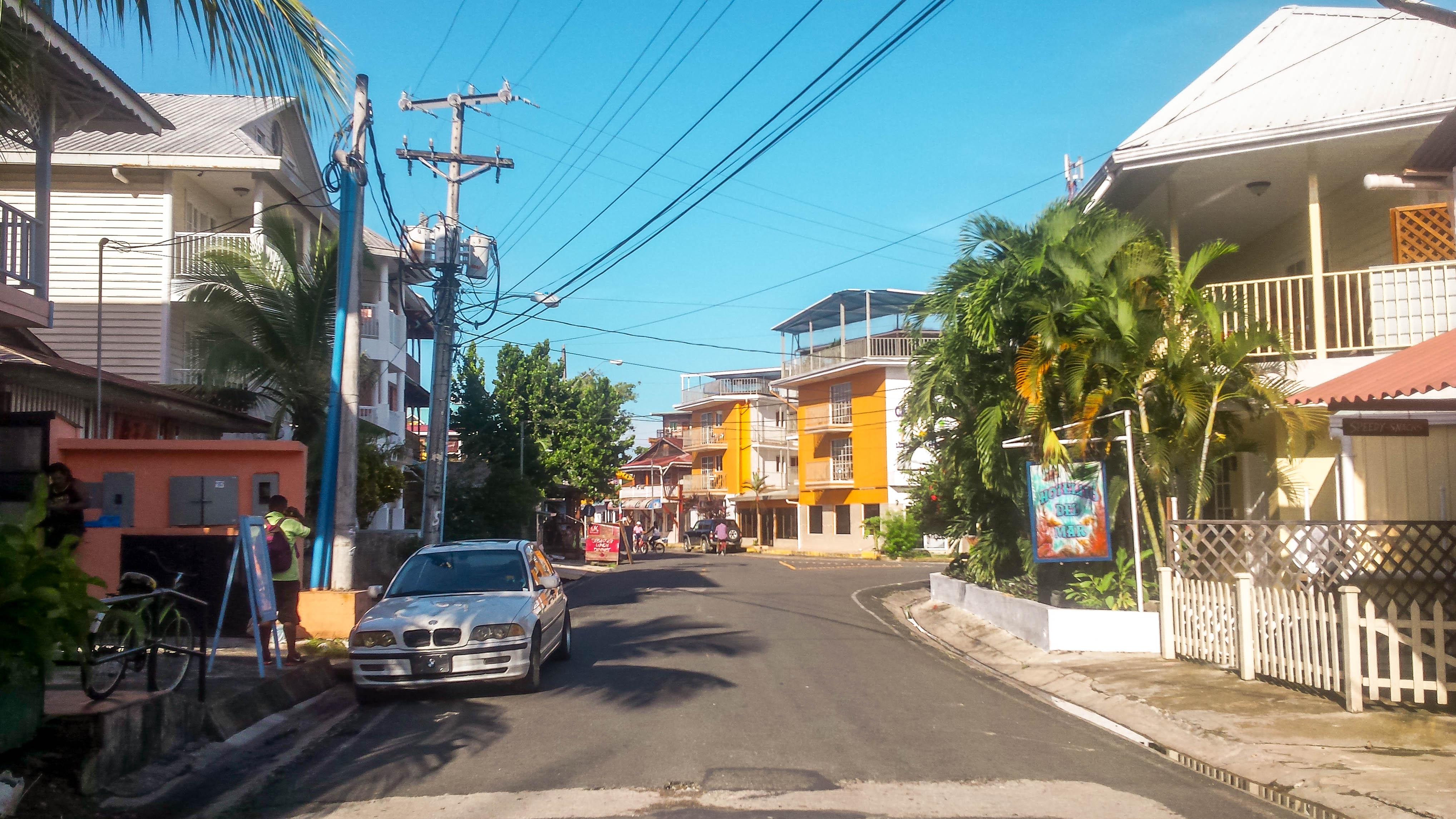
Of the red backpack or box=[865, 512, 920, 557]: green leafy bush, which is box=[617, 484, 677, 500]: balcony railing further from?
the red backpack

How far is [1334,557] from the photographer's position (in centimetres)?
1063

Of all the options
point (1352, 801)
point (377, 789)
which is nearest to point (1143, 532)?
point (1352, 801)

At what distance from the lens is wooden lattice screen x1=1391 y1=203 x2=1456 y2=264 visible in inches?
537

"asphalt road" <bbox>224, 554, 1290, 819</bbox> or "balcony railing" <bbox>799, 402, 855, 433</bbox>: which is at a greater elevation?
"balcony railing" <bbox>799, 402, 855, 433</bbox>

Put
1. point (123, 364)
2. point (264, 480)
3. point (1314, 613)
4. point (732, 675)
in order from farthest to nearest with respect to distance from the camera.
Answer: point (123, 364) → point (264, 480) → point (732, 675) → point (1314, 613)

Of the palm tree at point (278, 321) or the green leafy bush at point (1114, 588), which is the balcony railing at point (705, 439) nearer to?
the palm tree at point (278, 321)

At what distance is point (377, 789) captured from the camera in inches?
260

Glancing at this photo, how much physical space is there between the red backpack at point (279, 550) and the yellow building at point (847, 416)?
36041mm

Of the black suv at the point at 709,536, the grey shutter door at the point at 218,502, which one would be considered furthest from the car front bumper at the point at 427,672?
the black suv at the point at 709,536

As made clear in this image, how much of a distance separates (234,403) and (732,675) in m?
10.8

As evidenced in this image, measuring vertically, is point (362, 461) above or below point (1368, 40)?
below

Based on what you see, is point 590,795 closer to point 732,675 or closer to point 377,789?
point 377,789

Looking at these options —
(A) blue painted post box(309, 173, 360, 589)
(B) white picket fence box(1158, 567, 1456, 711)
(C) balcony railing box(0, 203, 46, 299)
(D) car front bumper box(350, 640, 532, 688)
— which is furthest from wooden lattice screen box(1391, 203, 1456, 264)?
(C) balcony railing box(0, 203, 46, 299)

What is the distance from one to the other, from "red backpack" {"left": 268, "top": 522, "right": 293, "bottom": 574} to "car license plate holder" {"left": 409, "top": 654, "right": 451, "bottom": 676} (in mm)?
2105
